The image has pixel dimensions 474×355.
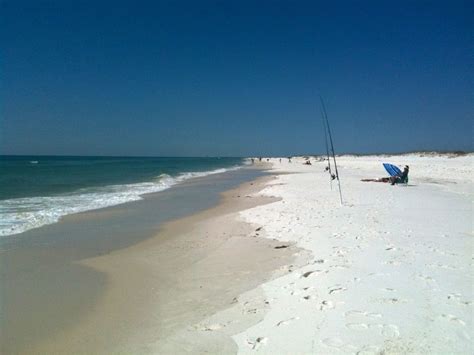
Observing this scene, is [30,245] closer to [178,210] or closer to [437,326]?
[178,210]

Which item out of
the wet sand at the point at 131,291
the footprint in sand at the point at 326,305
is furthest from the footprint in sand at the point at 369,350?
the wet sand at the point at 131,291

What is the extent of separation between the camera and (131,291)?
5648 millimetres

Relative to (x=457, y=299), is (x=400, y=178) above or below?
above

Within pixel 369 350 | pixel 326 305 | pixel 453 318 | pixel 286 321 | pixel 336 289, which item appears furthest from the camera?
pixel 336 289

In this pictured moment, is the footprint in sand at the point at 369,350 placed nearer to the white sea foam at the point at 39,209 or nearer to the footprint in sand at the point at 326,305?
the footprint in sand at the point at 326,305

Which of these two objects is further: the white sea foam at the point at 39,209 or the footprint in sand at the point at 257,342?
the white sea foam at the point at 39,209

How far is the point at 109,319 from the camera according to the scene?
15.3ft

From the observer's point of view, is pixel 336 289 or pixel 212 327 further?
pixel 336 289

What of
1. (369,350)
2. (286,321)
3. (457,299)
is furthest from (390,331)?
(457,299)

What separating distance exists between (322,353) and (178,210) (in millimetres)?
11775

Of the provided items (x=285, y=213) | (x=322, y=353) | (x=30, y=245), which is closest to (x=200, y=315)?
(x=322, y=353)

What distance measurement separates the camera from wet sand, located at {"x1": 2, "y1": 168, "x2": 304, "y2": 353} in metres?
4.16

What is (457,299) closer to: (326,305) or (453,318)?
(453,318)

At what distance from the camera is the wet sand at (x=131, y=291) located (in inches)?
164
